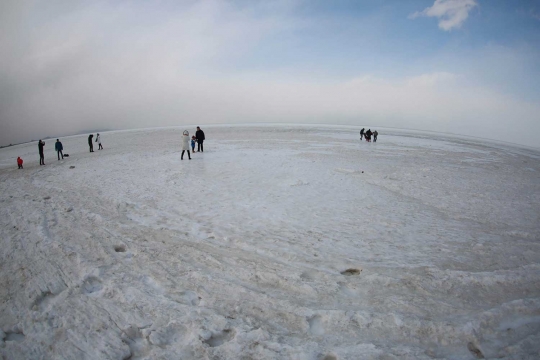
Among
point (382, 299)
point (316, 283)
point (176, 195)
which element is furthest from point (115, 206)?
point (382, 299)

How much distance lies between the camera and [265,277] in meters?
4.50

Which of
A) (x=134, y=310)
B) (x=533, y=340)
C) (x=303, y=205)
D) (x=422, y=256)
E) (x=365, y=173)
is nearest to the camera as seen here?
(x=533, y=340)

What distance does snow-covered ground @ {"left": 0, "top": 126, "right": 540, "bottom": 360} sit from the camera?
3.13 meters

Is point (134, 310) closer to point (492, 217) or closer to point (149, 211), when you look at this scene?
point (149, 211)

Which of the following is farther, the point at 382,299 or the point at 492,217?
the point at 492,217

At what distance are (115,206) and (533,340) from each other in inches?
376

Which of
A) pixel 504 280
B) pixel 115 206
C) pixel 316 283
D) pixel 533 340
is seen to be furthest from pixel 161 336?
pixel 115 206

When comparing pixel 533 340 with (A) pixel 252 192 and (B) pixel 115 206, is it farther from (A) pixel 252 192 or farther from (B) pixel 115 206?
(B) pixel 115 206

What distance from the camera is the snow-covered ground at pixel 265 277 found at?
3135 millimetres

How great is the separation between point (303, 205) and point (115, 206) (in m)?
6.03

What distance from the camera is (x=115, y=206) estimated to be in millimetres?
8070

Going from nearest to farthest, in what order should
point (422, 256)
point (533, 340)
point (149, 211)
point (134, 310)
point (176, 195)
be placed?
1. point (533, 340)
2. point (134, 310)
3. point (422, 256)
4. point (149, 211)
5. point (176, 195)

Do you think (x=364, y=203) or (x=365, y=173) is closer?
(x=364, y=203)

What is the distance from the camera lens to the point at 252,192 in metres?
10.0
